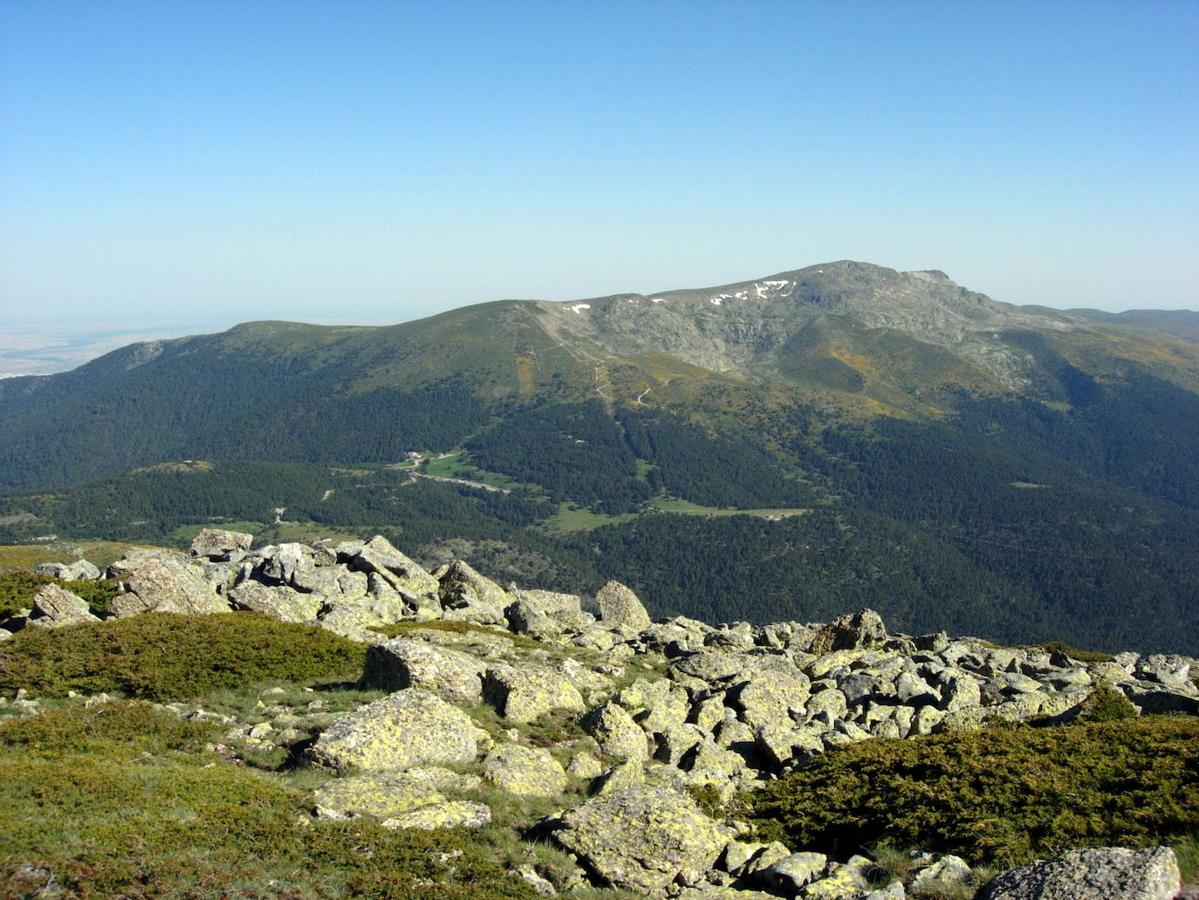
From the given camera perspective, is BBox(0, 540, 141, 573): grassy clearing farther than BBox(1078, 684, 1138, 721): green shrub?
Yes

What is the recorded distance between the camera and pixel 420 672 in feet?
92.2

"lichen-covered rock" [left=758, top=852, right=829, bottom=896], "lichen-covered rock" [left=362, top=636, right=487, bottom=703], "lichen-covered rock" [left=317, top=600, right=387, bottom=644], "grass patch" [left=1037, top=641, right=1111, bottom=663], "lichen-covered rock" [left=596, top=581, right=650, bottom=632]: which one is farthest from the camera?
"lichen-covered rock" [left=596, top=581, right=650, bottom=632]

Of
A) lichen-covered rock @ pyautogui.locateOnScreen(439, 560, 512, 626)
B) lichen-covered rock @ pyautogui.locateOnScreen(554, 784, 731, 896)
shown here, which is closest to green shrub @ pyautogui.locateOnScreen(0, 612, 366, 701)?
lichen-covered rock @ pyautogui.locateOnScreen(439, 560, 512, 626)

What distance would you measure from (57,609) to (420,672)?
1873 centimetres

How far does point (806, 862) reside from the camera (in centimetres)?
1773

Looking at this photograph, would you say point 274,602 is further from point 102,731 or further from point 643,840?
point 643,840

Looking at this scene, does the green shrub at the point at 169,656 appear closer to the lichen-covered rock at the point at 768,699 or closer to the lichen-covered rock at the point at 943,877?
the lichen-covered rock at the point at 768,699

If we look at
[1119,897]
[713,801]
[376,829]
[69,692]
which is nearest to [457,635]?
[69,692]

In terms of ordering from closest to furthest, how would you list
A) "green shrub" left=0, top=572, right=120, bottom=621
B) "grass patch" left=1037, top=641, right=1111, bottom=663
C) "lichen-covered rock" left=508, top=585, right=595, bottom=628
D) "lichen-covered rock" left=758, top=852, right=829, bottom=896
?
"lichen-covered rock" left=758, top=852, right=829, bottom=896, "green shrub" left=0, top=572, right=120, bottom=621, "grass patch" left=1037, top=641, right=1111, bottom=663, "lichen-covered rock" left=508, top=585, right=595, bottom=628

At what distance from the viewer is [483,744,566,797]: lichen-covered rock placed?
21.8 meters

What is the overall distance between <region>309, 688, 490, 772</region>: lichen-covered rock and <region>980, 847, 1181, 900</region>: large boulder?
47.5ft

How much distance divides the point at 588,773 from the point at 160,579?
26.4 metres

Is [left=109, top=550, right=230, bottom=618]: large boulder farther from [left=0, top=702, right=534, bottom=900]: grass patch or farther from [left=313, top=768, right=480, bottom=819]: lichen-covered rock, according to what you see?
[left=313, top=768, right=480, bottom=819]: lichen-covered rock

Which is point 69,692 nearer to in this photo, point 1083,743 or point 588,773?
point 588,773
